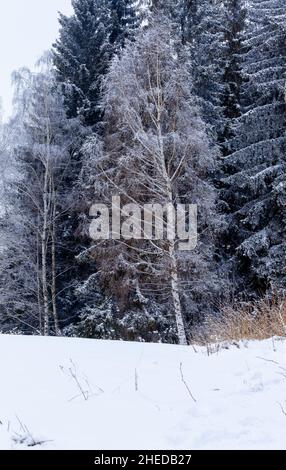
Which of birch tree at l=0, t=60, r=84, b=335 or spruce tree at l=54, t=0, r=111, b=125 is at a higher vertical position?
spruce tree at l=54, t=0, r=111, b=125

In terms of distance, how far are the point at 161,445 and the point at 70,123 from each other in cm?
1349

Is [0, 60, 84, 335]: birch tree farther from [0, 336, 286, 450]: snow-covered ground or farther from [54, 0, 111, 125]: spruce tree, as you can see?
[0, 336, 286, 450]: snow-covered ground

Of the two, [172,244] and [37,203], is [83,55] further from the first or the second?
[172,244]

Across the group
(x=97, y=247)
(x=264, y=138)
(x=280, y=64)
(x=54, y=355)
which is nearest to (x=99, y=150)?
(x=97, y=247)

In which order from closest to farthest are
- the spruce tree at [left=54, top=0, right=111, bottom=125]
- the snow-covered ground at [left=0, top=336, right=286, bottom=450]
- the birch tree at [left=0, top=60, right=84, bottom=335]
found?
A: the snow-covered ground at [left=0, top=336, right=286, bottom=450] < the birch tree at [left=0, top=60, right=84, bottom=335] < the spruce tree at [left=54, top=0, right=111, bottom=125]

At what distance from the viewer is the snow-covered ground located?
2344 mm

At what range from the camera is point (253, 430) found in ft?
7.50

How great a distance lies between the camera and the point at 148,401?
9.79 ft

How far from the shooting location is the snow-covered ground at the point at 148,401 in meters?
2.34

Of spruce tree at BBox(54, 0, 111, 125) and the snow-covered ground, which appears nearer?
the snow-covered ground

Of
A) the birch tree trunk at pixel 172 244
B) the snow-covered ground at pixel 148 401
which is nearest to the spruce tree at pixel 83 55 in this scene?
the birch tree trunk at pixel 172 244

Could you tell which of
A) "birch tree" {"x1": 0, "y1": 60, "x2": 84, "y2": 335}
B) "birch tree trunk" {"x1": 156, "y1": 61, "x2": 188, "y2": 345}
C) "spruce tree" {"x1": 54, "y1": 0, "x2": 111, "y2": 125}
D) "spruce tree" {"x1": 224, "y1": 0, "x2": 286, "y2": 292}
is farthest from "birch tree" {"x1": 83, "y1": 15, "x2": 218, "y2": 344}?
"spruce tree" {"x1": 54, "y1": 0, "x2": 111, "y2": 125}

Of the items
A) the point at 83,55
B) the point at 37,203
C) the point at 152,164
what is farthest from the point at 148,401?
the point at 83,55

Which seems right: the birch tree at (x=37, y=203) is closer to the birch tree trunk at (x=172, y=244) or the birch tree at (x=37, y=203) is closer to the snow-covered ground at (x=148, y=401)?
the birch tree trunk at (x=172, y=244)
